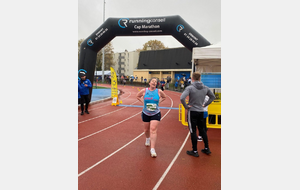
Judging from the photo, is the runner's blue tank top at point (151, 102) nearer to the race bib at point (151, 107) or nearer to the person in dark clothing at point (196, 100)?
the race bib at point (151, 107)

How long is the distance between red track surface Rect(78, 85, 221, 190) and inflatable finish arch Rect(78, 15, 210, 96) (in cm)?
391

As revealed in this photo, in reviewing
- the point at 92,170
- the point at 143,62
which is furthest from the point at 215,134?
the point at 143,62

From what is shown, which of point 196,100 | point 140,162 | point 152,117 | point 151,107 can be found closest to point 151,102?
point 151,107

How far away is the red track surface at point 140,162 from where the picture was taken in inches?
113

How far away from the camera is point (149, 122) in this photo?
4.02 metres

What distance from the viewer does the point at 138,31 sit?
826 cm

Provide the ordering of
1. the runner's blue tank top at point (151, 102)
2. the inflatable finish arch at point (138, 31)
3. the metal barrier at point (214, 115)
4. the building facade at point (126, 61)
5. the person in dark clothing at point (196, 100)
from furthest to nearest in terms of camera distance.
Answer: the building facade at point (126, 61)
the inflatable finish arch at point (138, 31)
the metal barrier at point (214, 115)
the runner's blue tank top at point (151, 102)
the person in dark clothing at point (196, 100)

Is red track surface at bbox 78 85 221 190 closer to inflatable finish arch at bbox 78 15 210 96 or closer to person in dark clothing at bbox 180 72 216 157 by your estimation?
person in dark clothing at bbox 180 72 216 157

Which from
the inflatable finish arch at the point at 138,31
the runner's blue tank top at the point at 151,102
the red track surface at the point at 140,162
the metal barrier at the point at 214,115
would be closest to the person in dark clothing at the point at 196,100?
the runner's blue tank top at the point at 151,102

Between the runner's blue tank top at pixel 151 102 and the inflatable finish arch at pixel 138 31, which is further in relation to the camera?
the inflatable finish arch at pixel 138 31

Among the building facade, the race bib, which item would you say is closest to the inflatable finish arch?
the race bib

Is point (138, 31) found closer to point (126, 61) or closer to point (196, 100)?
point (196, 100)

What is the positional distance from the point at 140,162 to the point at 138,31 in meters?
6.20

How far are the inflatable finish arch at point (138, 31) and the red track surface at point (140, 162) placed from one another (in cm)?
391
